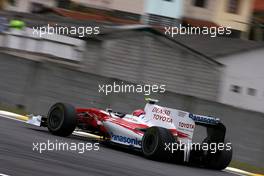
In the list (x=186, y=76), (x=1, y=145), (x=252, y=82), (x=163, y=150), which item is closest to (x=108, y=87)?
(x=163, y=150)

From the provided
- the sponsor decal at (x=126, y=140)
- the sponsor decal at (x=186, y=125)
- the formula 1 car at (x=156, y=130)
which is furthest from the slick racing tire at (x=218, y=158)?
the sponsor decal at (x=126, y=140)

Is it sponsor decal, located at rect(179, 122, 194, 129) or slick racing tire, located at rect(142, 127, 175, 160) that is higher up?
sponsor decal, located at rect(179, 122, 194, 129)

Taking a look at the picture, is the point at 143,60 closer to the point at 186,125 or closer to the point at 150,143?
the point at 186,125

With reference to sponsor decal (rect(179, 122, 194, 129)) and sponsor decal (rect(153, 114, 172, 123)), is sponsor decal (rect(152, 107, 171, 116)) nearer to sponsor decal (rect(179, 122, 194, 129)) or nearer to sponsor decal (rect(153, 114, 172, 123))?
sponsor decal (rect(153, 114, 172, 123))

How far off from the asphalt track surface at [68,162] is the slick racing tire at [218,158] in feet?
0.73

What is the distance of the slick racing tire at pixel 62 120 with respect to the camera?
1316cm

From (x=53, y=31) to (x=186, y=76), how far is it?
6.89 metres

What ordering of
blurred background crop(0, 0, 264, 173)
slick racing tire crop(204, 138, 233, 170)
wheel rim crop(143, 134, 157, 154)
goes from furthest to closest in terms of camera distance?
blurred background crop(0, 0, 264, 173), slick racing tire crop(204, 138, 233, 170), wheel rim crop(143, 134, 157, 154)

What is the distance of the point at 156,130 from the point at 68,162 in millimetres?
2527

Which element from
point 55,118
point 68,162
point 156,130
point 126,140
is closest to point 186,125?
point 156,130

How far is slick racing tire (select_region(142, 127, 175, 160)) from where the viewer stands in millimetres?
11969

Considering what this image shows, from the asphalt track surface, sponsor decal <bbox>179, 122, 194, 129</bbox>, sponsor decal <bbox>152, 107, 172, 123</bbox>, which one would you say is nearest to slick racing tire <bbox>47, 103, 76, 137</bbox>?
the asphalt track surface

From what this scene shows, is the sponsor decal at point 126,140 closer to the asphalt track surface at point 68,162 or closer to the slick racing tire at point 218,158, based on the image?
the asphalt track surface at point 68,162

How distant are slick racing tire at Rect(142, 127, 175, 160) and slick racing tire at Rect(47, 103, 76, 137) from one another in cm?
158
